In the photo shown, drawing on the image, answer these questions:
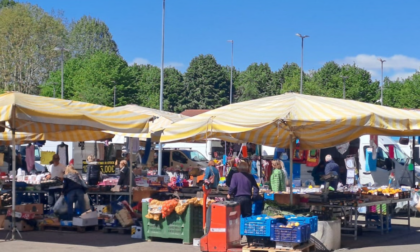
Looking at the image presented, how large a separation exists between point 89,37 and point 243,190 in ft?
249

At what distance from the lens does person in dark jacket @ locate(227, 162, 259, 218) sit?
40.0 ft

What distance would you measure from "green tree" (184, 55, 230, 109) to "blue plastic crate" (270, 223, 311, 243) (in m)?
71.3

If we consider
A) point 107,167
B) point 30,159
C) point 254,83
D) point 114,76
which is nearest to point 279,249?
point 107,167

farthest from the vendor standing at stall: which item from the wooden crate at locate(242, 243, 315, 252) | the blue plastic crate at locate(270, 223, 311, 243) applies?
the blue plastic crate at locate(270, 223, 311, 243)

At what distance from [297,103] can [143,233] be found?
4.24m

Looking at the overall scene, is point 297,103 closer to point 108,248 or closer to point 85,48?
point 108,248

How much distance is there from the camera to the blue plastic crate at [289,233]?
1083 cm

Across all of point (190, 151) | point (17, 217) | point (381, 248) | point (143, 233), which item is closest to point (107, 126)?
point (143, 233)

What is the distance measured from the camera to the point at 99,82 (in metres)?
67.0

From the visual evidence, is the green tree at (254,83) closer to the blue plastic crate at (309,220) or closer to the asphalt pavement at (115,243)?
the asphalt pavement at (115,243)

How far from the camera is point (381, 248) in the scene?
40.4ft

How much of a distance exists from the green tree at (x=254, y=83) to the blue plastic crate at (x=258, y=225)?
76.1 meters

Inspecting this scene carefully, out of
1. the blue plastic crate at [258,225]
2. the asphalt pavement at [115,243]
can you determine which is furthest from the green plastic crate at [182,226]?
the blue plastic crate at [258,225]

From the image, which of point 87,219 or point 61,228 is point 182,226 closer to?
point 87,219
